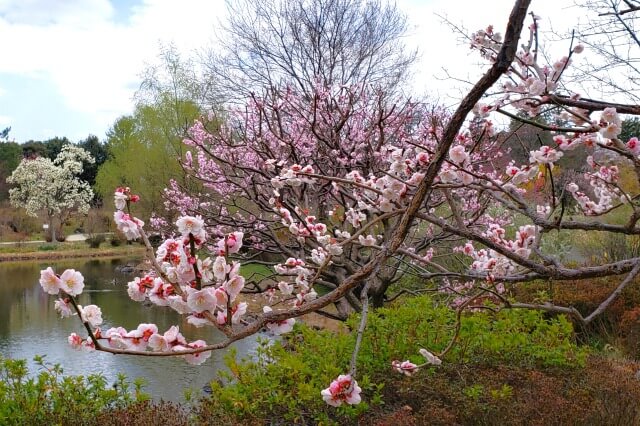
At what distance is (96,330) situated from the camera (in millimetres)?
1293

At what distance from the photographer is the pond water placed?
7.09m

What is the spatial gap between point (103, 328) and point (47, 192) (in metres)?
21.0

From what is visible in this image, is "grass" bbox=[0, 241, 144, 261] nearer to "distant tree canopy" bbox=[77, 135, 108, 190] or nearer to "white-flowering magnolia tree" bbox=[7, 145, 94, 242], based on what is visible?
"white-flowering magnolia tree" bbox=[7, 145, 94, 242]

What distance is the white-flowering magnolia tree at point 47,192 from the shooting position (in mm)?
27578

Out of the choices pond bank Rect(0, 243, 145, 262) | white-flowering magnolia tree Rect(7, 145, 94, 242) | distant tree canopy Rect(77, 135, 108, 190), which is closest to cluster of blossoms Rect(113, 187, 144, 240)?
pond bank Rect(0, 243, 145, 262)

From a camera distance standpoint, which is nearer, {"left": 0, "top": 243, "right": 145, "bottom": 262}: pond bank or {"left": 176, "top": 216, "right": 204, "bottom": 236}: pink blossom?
{"left": 176, "top": 216, "right": 204, "bottom": 236}: pink blossom

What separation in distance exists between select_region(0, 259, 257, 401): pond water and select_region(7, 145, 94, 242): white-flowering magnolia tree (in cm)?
1052

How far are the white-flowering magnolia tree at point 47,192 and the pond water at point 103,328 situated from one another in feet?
34.5

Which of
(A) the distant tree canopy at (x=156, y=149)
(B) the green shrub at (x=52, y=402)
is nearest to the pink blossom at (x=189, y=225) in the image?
(B) the green shrub at (x=52, y=402)

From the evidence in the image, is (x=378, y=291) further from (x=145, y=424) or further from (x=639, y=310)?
(x=145, y=424)

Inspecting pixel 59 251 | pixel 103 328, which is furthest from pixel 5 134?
pixel 103 328

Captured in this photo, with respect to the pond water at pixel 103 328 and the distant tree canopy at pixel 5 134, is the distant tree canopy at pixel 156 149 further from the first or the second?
the distant tree canopy at pixel 5 134

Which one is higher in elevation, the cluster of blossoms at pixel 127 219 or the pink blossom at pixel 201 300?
the cluster of blossoms at pixel 127 219

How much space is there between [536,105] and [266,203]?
3.69 meters
